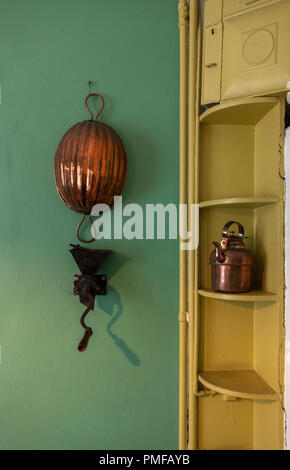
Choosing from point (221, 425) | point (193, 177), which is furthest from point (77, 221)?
point (221, 425)

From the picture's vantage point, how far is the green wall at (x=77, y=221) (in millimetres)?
1338

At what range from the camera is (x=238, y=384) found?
1184mm

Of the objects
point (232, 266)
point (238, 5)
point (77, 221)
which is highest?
point (238, 5)

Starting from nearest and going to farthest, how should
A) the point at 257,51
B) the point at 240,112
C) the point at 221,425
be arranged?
the point at 257,51 < the point at 240,112 < the point at 221,425

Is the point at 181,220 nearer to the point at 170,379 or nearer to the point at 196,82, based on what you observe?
the point at 196,82

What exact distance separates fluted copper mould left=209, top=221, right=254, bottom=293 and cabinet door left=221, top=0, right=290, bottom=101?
1.53 ft

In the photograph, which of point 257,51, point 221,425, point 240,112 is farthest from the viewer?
point 221,425

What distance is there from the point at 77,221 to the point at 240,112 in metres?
0.75

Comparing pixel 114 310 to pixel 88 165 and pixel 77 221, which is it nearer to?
pixel 77 221

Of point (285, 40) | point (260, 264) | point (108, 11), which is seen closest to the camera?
point (285, 40)

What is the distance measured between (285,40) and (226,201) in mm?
536

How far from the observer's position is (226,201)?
113cm

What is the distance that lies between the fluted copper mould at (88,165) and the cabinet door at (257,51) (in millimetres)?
454
